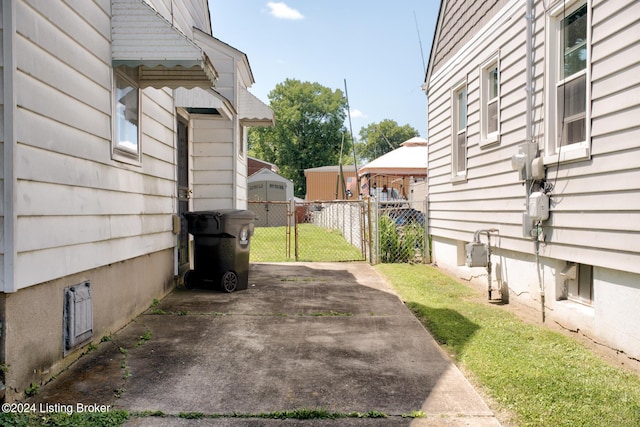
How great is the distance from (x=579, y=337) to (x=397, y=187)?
56.2 ft

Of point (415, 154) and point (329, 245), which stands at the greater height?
point (415, 154)

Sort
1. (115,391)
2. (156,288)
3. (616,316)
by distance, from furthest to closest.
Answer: (156,288) < (616,316) < (115,391)

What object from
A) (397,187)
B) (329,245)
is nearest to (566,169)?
(329,245)

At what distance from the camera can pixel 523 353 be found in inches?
171

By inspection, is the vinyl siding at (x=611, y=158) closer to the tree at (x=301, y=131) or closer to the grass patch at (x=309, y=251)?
the grass patch at (x=309, y=251)

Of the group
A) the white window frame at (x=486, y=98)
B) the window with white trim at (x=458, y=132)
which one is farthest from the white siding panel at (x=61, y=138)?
the window with white trim at (x=458, y=132)

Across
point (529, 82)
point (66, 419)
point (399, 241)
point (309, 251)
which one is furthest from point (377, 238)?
point (66, 419)

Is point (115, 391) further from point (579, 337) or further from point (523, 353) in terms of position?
point (579, 337)

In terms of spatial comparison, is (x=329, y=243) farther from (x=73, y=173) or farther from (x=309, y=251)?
(x=73, y=173)

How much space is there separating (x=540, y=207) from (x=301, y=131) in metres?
57.4

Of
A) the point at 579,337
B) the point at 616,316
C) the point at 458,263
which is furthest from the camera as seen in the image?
the point at 458,263

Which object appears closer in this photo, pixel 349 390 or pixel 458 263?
pixel 349 390

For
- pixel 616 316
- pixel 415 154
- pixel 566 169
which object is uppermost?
pixel 415 154

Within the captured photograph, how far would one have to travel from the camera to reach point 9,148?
3.15 m
